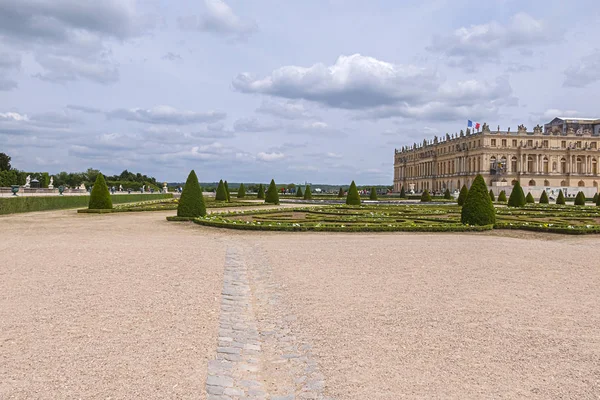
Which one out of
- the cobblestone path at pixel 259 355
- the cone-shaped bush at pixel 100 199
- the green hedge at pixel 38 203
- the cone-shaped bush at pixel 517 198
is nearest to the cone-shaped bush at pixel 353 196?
the cone-shaped bush at pixel 517 198

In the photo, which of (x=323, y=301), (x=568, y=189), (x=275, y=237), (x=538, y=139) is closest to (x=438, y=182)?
(x=538, y=139)

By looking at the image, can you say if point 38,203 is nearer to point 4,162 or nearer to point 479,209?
point 479,209

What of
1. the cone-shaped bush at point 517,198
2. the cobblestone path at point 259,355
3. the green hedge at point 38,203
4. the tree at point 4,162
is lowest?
the cobblestone path at point 259,355

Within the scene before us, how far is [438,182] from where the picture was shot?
104500 millimetres

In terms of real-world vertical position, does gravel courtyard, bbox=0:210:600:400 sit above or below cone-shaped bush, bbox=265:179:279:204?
below

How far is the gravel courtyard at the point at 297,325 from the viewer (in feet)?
13.1

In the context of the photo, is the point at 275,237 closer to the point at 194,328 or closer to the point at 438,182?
the point at 194,328

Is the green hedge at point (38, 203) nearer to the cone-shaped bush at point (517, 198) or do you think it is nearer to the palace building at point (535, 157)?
the cone-shaped bush at point (517, 198)

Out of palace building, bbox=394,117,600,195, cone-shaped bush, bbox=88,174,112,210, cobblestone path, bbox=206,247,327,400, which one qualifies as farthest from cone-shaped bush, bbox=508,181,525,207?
palace building, bbox=394,117,600,195

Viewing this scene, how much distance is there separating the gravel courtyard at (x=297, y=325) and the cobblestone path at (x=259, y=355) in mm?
20

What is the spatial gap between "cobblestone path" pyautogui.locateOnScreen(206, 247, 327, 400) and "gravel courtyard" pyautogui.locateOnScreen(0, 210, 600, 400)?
2cm

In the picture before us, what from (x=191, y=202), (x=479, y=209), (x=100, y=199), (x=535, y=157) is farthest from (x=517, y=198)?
(x=535, y=157)

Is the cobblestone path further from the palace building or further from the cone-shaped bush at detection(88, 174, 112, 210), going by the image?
the palace building

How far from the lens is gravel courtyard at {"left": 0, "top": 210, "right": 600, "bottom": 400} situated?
4.00 metres
